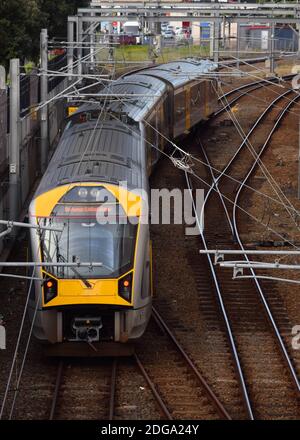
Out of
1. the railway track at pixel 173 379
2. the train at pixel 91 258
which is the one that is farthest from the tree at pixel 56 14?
the railway track at pixel 173 379

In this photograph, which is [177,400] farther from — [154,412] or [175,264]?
[175,264]

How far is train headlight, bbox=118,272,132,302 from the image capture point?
45.6 feet

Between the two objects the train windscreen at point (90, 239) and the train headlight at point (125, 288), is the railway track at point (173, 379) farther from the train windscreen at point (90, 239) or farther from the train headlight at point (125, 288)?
the train windscreen at point (90, 239)

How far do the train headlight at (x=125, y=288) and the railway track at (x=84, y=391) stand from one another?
1.07 meters

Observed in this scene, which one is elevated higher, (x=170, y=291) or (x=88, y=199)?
(x=88, y=199)

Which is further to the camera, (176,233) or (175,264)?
(176,233)

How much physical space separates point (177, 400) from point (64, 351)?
198cm

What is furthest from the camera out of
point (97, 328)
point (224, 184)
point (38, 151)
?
point (38, 151)

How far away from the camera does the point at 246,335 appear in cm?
1597

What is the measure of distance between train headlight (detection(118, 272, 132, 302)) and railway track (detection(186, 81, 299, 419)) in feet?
6.02

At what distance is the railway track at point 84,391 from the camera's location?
12.7 m

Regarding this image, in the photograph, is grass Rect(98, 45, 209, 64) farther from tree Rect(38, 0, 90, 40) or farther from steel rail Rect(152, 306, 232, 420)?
steel rail Rect(152, 306, 232, 420)

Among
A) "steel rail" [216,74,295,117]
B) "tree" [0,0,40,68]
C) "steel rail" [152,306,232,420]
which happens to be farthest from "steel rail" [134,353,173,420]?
"tree" [0,0,40,68]

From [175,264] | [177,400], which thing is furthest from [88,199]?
[175,264]
